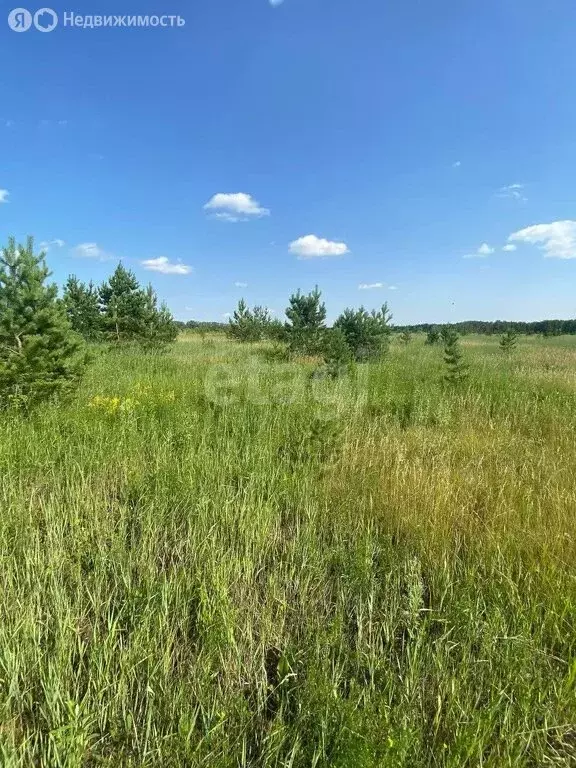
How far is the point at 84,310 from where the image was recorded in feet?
74.3

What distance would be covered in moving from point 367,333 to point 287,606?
14.2 meters

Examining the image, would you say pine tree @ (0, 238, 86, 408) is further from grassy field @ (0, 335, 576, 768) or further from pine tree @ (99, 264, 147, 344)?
pine tree @ (99, 264, 147, 344)

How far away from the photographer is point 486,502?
274 cm

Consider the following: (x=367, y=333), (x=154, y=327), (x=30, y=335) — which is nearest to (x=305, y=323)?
(x=367, y=333)

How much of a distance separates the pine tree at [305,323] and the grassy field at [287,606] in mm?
12821

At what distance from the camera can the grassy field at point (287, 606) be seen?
1243 mm

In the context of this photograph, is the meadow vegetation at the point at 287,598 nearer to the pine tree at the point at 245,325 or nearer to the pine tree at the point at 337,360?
the pine tree at the point at 337,360

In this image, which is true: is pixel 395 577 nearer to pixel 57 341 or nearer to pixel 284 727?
pixel 284 727

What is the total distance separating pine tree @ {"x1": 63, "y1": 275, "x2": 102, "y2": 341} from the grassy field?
19.4 meters

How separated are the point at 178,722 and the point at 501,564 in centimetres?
170

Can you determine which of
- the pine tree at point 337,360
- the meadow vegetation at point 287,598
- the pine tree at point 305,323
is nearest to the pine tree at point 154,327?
the pine tree at point 305,323

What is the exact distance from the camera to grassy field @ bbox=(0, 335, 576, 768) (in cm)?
124

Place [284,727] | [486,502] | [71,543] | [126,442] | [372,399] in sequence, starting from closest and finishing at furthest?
[284,727] < [71,543] < [486,502] < [126,442] < [372,399]

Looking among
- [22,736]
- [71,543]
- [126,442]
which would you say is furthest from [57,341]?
[22,736]
